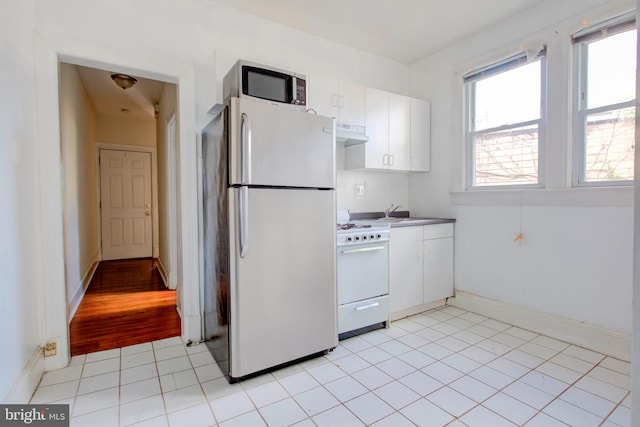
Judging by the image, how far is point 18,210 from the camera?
5.61ft

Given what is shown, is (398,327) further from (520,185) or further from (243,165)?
(243,165)

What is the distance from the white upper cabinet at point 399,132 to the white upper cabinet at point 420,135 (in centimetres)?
6

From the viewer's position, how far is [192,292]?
2.45 m

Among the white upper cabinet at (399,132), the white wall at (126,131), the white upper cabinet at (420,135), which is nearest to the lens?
the white upper cabinet at (399,132)

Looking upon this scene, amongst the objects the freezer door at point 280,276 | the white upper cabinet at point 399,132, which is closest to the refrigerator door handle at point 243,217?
the freezer door at point 280,276

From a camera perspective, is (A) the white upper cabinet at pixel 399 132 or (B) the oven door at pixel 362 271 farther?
(A) the white upper cabinet at pixel 399 132

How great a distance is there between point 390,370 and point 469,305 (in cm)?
146

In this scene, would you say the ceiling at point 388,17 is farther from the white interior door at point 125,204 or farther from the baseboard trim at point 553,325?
the white interior door at point 125,204

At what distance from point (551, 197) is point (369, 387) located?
2.01 m

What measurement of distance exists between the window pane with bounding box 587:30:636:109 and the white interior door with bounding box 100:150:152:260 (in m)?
6.40

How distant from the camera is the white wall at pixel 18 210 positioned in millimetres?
1537

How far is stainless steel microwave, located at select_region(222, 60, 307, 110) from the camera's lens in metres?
2.06

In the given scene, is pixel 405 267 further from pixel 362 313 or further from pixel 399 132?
pixel 399 132

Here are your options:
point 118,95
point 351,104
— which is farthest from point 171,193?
point 351,104
